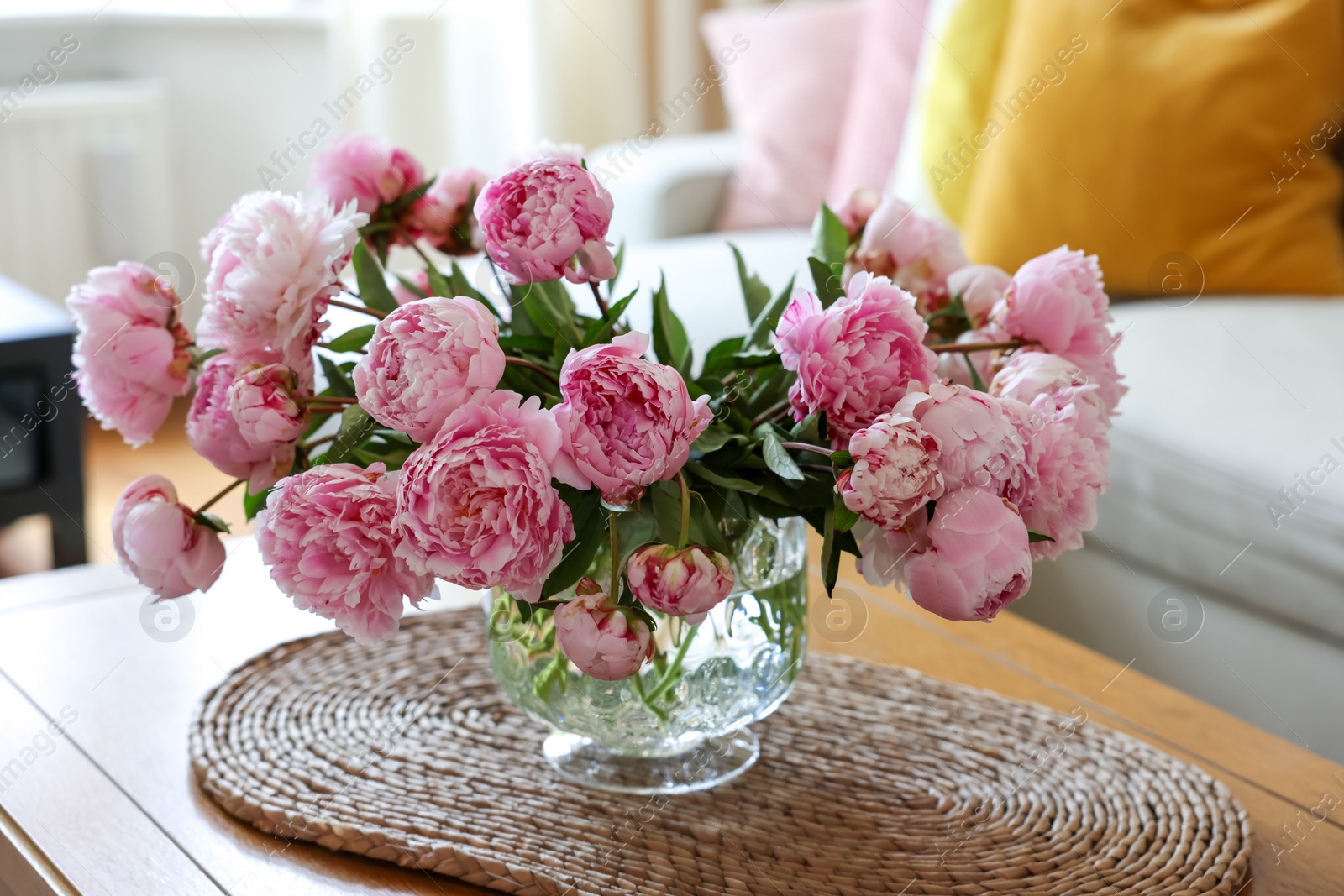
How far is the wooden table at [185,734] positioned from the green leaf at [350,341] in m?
0.26

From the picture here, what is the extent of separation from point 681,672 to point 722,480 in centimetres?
13

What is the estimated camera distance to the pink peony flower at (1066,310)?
0.61m

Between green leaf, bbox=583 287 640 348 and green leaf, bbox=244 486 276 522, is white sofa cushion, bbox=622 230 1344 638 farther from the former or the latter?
green leaf, bbox=244 486 276 522

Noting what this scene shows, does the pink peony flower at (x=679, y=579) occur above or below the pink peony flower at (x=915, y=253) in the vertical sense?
below

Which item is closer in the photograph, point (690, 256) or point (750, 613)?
point (750, 613)

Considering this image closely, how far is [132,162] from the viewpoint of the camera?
279cm

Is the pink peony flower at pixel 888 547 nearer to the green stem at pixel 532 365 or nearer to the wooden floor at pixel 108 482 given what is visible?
the green stem at pixel 532 365

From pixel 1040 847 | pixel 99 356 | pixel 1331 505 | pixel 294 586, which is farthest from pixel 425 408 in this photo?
pixel 1331 505

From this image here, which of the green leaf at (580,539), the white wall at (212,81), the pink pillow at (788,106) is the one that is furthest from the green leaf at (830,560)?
the white wall at (212,81)

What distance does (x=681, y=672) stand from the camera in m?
0.66

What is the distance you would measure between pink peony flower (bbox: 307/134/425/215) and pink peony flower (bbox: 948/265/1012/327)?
0.98 ft

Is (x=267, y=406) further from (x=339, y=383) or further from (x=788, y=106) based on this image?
(x=788, y=106)

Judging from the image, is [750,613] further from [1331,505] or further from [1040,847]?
[1331,505]

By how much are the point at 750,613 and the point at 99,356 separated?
13.9 inches
